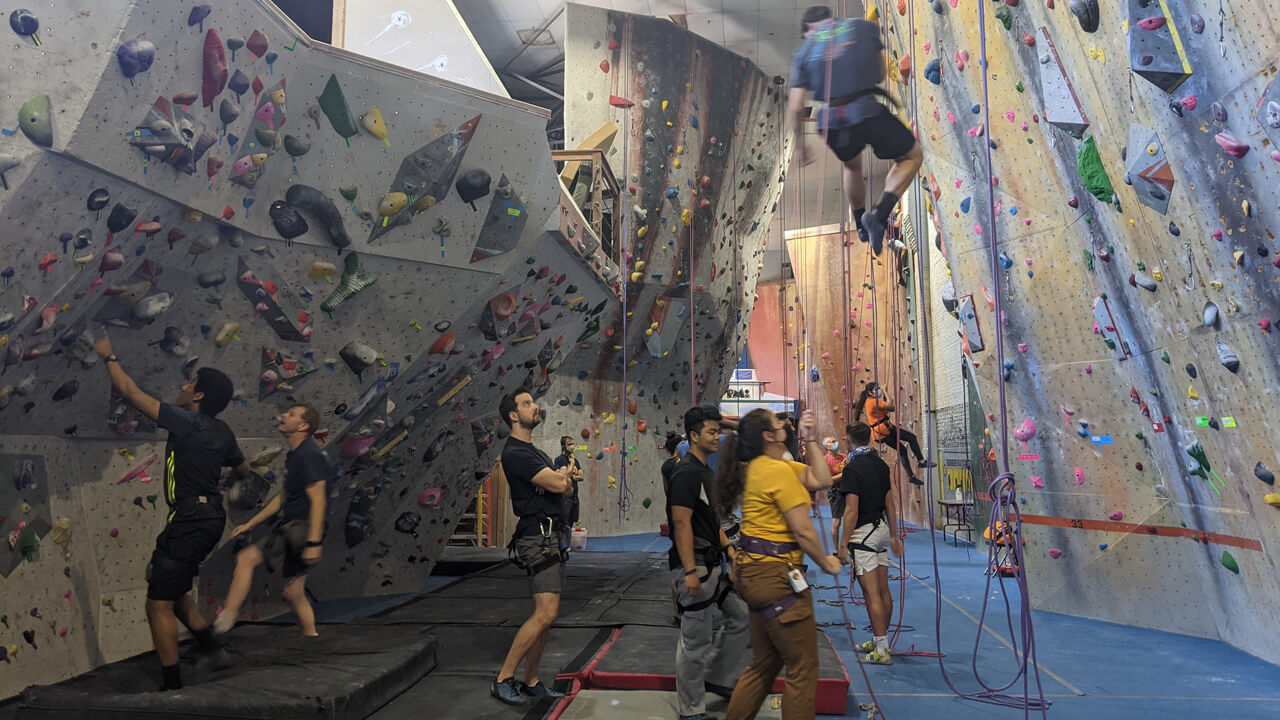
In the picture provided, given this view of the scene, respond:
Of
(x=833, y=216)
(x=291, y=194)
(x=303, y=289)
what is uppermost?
(x=833, y=216)

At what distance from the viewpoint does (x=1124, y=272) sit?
4660mm

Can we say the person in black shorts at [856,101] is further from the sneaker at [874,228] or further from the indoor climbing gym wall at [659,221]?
the indoor climbing gym wall at [659,221]

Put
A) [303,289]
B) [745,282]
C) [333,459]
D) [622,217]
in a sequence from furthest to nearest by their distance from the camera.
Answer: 1. [745,282]
2. [622,217]
3. [333,459]
4. [303,289]

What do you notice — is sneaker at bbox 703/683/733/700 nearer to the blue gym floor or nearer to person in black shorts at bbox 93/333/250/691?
the blue gym floor

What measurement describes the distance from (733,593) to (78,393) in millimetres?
2893

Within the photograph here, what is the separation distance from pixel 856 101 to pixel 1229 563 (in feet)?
12.5

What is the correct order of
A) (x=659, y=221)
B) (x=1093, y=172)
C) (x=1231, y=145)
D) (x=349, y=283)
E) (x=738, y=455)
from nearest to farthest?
(x=738, y=455), (x=1231, y=145), (x=349, y=283), (x=1093, y=172), (x=659, y=221)

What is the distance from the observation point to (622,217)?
9.27 metres

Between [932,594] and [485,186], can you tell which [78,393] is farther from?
[932,594]

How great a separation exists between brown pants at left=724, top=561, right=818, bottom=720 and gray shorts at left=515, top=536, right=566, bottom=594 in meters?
1.01

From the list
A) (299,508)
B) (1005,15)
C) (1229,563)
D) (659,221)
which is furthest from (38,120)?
(659,221)

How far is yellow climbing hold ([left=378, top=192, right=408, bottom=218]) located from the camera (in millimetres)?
4117

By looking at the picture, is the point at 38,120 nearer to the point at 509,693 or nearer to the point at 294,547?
the point at 294,547

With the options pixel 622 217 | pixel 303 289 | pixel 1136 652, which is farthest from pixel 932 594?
pixel 303 289
